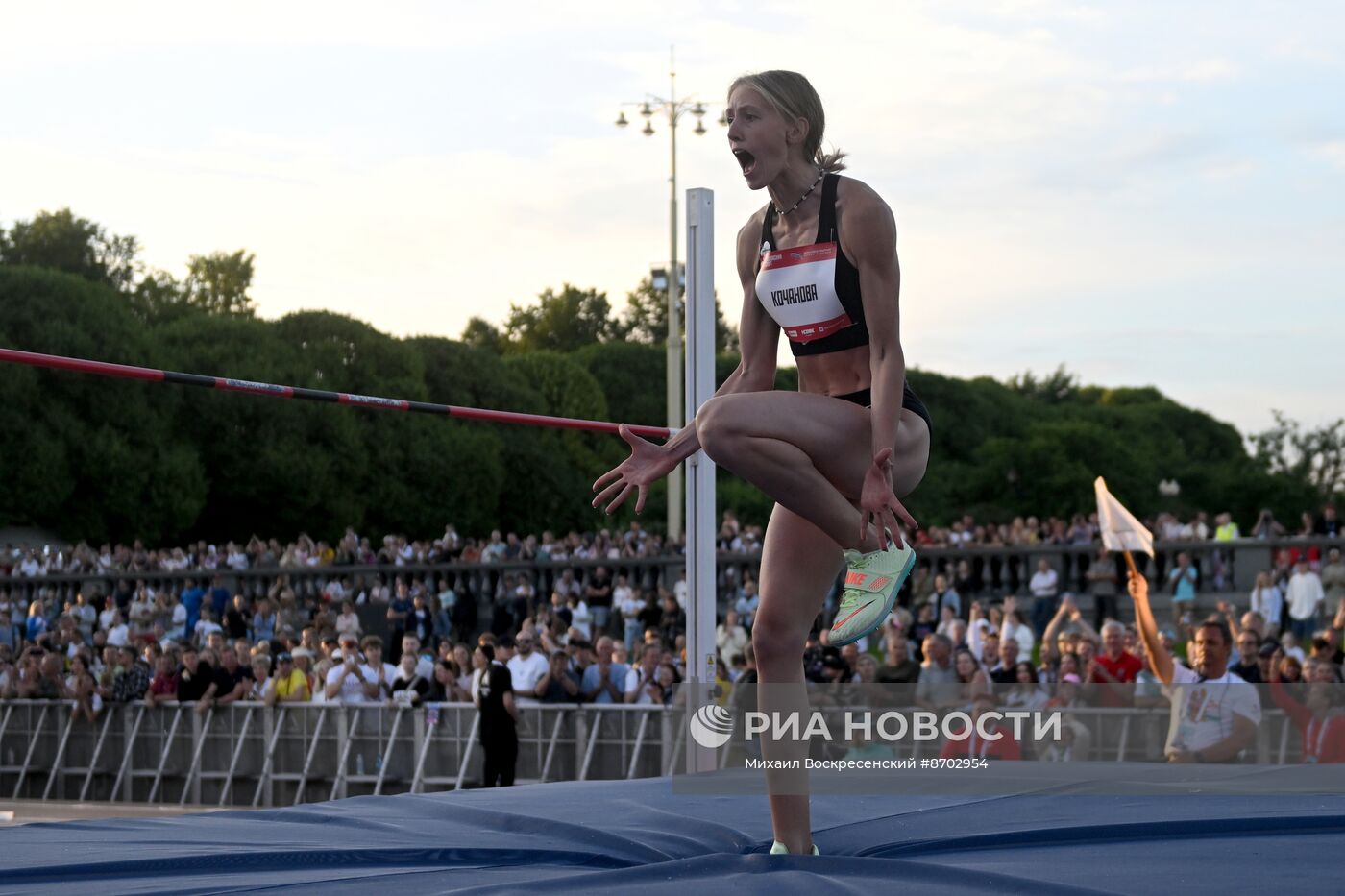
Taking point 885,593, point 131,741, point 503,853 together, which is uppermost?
point 885,593

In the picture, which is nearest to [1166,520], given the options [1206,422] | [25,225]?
[25,225]

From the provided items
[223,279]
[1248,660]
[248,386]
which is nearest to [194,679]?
[1248,660]

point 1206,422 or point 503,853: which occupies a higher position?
point 1206,422

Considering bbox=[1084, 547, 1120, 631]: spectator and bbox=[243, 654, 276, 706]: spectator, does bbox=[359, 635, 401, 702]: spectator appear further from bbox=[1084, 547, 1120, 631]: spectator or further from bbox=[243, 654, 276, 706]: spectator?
bbox=[1084, 547, 1120, 631]: spectator

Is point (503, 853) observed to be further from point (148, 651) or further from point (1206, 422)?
point (1206, 422)

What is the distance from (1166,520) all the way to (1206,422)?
56.1 m

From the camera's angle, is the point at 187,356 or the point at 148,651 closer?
the point at 148,651

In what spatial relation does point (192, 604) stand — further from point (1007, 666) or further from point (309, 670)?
point (1007, 666)

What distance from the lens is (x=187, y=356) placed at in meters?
42.6

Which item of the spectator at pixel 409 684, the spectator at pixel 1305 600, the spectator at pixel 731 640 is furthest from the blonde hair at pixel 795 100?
the spectator at pixel 1305 600

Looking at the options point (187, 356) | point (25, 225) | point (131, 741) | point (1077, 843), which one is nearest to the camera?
point (1077, 843)

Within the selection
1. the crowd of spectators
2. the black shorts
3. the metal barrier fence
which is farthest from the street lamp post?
the black shorts

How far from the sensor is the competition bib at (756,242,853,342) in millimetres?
3709

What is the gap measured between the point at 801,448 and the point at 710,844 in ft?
3.43
